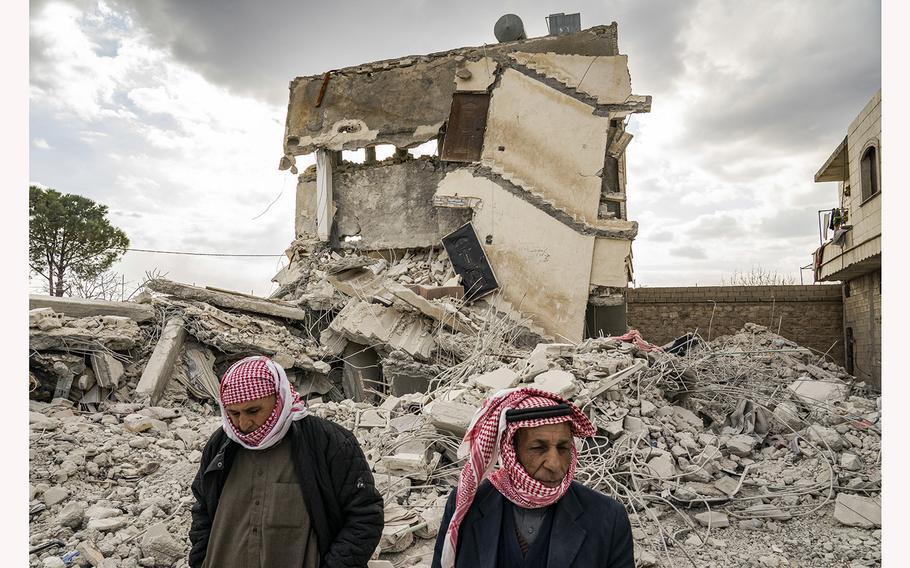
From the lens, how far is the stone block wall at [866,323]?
1183 centimetres

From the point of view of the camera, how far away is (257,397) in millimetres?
2258

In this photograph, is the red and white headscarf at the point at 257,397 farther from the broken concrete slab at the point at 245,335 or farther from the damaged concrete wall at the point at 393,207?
the damaged concrete wall at the point at 393,207

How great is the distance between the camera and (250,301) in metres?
9.36

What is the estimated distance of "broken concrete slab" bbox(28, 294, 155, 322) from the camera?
288 inches

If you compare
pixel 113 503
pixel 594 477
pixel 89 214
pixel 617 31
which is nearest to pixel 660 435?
pixel 594 477

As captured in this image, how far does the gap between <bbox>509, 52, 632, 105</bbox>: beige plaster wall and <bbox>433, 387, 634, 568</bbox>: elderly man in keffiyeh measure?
9820 mm

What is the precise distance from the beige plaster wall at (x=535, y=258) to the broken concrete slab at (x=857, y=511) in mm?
5695

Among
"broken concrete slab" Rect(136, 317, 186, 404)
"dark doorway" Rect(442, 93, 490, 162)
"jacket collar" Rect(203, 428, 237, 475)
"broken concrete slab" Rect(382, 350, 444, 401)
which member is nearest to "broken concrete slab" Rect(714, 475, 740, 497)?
"jacket collar" Rect(203, 428, 237, 475)

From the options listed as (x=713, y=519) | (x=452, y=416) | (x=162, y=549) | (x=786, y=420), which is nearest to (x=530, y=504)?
(x=162, y=549)

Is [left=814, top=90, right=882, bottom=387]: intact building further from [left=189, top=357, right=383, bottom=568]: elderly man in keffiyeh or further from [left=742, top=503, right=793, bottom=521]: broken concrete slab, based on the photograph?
[left=189, top=357, right=383, bottom=568]: elderly man in keffiyeh

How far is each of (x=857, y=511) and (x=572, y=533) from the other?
4098 mm

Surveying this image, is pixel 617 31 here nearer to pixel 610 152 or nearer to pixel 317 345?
pixel 610 152

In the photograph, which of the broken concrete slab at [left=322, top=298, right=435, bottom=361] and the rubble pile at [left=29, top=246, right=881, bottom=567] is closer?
the rubble pile at [left=29, top=246, right=881, bottom=567]

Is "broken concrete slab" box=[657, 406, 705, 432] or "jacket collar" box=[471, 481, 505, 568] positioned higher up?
"jacket collar" box=[471, 481, 505, 568]
